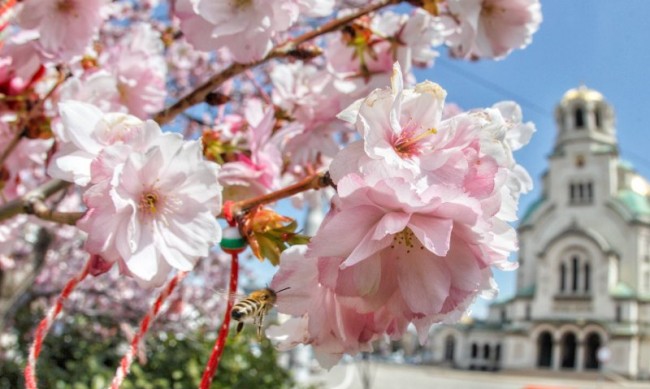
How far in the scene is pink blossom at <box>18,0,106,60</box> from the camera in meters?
0.78

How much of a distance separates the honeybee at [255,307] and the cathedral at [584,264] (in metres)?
21.7

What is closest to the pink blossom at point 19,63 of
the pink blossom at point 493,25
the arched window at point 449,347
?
the pink blossom at point 493,25

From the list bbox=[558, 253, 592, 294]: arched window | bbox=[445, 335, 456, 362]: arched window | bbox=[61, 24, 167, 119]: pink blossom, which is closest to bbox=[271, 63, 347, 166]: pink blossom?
bbox=[61, 24, 167, 119]: pink blossom

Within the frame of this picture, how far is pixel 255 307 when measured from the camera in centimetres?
44

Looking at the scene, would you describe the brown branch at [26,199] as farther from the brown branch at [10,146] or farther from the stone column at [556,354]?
the stone column at [556,354]

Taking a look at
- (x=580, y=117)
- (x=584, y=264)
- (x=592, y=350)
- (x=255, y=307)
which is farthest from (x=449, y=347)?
(x=255, y=307)

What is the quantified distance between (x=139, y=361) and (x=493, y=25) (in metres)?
2.30

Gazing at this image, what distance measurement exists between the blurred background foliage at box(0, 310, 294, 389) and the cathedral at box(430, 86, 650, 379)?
19422mm

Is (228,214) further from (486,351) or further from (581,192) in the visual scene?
(486,351)

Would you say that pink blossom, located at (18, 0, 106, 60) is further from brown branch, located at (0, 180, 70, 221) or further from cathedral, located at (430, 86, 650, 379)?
cathedral, located at (430, 86, 650, 379)

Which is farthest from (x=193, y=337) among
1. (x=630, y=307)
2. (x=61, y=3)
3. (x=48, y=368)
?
(x=630, y=307)

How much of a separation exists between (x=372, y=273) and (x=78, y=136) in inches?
10.8

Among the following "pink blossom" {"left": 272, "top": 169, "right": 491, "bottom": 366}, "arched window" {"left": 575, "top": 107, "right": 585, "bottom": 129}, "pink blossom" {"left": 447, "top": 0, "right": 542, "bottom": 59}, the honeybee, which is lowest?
the honeybee

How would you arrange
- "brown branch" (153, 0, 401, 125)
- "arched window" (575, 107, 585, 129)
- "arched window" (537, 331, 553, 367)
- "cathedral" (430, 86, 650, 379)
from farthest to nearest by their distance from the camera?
"arched window" (575, 107, 585, 129) → "arched window" (537, 331, 553, 367) → "cathedral" (430, 86, 650, 379) → "brown branch" (153, 0, 401, 125)
